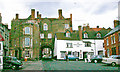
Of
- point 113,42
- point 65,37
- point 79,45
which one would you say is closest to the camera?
point 113,42

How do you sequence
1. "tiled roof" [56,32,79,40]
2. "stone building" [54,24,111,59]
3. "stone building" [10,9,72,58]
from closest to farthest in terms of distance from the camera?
"stone building" [10,9,72,58] → "stone building" [54,24,111,59] → "tiled roof" [56,32,79,40]

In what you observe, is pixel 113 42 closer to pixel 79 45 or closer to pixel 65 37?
pixel 79 45

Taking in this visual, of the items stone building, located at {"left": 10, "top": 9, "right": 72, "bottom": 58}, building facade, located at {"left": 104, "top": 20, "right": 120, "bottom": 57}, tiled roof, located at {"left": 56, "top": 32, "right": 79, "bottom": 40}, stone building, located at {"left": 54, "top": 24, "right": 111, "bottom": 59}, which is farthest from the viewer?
tiled roof, located at {"left": 56, "top": 32, "right": 79, "bottom": 40}

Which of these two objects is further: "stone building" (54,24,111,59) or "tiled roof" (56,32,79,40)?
"tiled roof" (56,32,79,40)

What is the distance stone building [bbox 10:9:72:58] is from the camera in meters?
51.0

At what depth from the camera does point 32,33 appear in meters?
51.6

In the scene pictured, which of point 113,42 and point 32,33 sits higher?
point 32,33

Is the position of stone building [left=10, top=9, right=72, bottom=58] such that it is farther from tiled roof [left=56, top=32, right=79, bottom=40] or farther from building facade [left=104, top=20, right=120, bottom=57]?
building facade [left=104, top=20, right=120, bottom=57]

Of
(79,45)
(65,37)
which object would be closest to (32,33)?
(65,37)

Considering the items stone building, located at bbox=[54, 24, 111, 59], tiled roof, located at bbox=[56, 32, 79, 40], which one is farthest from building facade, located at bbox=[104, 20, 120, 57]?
tiled roof, located at bbox=[56, 32, 79, 40]

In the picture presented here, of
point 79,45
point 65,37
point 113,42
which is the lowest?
point 79,45

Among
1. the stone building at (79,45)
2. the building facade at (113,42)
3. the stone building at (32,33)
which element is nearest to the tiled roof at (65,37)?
the stone building at (79,45)

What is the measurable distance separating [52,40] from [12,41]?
12837 millimetres

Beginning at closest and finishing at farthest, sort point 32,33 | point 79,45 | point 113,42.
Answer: point 113,42 < point 32,33 < point 79,45
